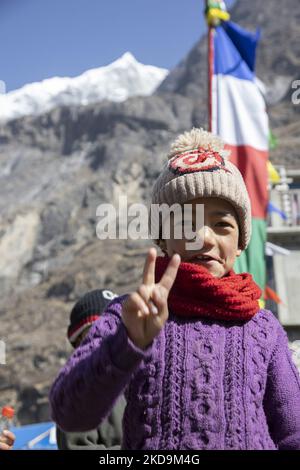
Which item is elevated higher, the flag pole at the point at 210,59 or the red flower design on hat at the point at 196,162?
the flag pole at the point at 210,59

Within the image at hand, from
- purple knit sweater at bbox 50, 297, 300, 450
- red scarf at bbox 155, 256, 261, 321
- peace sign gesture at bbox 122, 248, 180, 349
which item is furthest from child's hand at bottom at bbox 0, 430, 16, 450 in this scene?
peace sign gesture at bbox 122, 248, 180, 349

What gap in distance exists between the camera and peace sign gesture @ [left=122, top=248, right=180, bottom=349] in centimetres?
107

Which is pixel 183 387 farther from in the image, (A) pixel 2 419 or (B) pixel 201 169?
(A) pixel 2 419

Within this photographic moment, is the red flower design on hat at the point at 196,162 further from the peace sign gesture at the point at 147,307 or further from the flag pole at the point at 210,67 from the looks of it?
the flag pole at the point at 210,67

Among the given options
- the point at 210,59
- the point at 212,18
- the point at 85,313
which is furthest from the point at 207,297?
the point at 212,18

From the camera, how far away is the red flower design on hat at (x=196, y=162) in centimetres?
142

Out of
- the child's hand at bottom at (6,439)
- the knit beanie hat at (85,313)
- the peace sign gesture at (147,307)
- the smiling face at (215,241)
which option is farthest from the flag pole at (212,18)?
the peace sign gesture at (147,307)

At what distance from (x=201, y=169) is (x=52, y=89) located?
6654 cm

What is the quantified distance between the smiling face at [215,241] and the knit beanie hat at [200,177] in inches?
1.1

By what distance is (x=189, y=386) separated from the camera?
48.4 inches

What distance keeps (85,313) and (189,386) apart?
1645mm

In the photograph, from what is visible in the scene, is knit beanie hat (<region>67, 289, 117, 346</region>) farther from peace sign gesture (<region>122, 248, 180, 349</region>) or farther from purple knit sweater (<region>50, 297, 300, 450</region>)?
peace sign gesture (<region>122, 248, 180, 349</region>)

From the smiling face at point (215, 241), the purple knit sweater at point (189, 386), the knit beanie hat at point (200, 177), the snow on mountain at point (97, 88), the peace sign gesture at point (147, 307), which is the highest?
the snow on mountain at point (97, 88)

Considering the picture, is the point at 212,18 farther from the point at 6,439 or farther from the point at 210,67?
the point at 6,439
